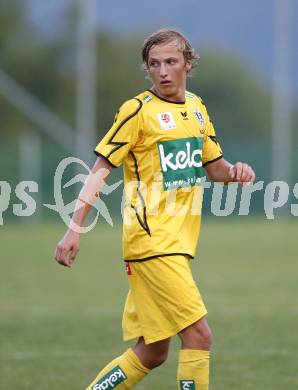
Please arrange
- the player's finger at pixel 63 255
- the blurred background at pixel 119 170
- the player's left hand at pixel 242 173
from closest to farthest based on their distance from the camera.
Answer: the player's finger at pixel 63 255 → the player's left hand at pixel 242 173 → the blurred background at pixel 119 170

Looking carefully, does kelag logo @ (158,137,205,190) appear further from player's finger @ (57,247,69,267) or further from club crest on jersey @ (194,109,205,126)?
player's finger @ (57,247,69,267)

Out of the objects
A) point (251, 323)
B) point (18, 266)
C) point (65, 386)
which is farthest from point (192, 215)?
point (18, 266)

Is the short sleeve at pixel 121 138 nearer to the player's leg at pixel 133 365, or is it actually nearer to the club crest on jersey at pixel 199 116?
the club crest on jersey at pixel 199 116

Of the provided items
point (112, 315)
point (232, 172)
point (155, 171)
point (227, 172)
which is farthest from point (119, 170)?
point (155, 171)

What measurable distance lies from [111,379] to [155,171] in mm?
1167

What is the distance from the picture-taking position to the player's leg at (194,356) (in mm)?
5586

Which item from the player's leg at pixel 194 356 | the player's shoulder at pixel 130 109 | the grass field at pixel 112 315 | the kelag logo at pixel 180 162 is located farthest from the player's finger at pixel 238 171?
the grass field at pixel 112 315

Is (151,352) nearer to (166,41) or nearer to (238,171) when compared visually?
(238,171)

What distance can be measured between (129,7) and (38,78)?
5470mm

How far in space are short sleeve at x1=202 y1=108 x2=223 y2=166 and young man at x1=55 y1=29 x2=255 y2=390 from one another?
0.14 m

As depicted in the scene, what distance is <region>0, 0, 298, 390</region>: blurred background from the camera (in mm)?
8750

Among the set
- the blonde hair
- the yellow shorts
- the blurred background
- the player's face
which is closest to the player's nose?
the player's face

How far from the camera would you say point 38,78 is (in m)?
42.6

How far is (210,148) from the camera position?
6.16 metres
